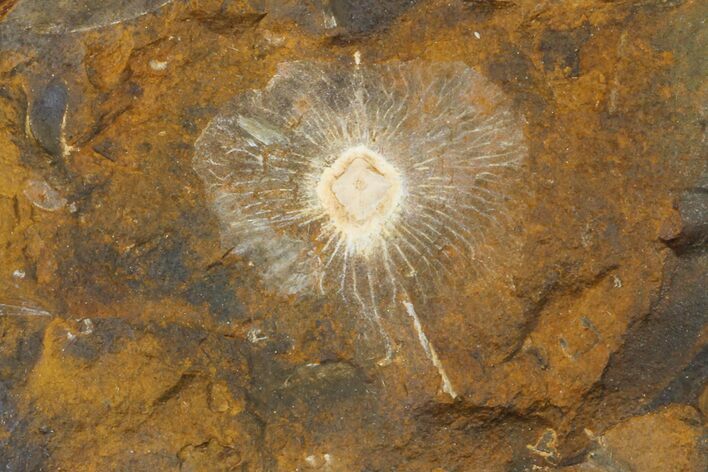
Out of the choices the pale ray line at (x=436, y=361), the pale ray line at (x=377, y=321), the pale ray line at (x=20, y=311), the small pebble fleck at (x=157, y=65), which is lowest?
the pale ray line at (x=436, y=361)

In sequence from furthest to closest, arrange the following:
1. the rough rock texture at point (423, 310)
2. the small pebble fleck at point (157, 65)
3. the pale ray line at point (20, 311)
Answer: the small pebble fleck at point (157, 65) → the pale ray line at point (20, 311) → the rough rock texture at point (423, 310)

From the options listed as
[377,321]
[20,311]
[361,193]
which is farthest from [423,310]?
[20,311]

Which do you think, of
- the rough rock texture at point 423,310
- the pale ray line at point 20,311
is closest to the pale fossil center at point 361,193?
the rough rock texture at point 423,310

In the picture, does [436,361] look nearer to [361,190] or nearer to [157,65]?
[361,190]

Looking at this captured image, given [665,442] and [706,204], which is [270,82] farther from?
[665,442]

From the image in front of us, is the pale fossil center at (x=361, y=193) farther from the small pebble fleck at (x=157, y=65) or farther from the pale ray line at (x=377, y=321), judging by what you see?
the small pebble fleck at (x=157, y=65)

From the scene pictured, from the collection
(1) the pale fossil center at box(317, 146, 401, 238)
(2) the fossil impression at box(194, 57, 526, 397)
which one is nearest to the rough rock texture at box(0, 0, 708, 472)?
(2) the fossil impression at box(194, 57, 526, 397)

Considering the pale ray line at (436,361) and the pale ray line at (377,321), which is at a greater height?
the pale ray line at (377,321)

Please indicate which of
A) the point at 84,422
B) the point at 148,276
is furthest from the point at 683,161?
the point at 84,422
